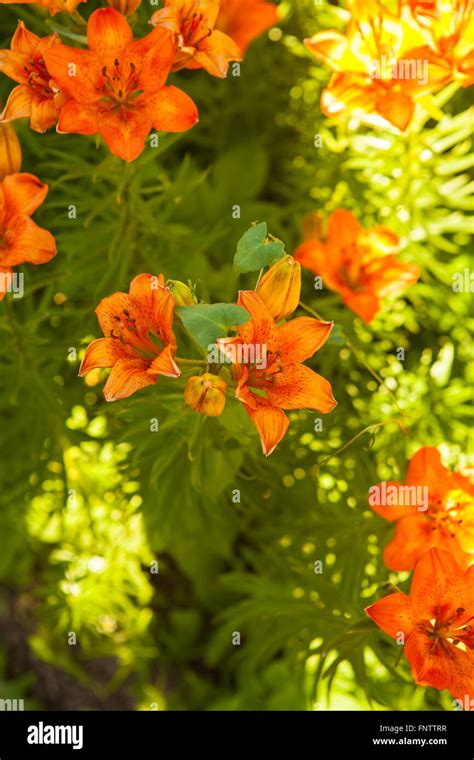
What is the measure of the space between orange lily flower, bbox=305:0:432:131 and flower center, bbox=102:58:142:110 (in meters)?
0.26

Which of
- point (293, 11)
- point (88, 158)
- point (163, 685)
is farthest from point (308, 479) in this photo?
point (293, 11)

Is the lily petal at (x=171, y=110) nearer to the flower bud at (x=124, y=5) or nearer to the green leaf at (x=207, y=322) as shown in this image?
the flower bud at (x=124, y=5)

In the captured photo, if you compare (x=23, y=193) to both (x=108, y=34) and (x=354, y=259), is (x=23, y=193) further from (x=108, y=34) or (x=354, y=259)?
(x=354, y=259)

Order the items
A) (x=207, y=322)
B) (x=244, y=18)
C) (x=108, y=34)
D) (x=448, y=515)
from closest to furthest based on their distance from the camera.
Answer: (x=207, y=322) → (x=108, y=34) → (x=448, y=515) → (x=244, y=18)

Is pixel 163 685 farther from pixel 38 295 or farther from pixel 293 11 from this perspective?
pixel 293 11

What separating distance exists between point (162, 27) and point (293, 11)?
2.29 ft

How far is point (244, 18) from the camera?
1.03 meters

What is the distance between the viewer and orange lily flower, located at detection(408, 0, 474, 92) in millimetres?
865

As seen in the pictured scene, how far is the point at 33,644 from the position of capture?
5.30 feet

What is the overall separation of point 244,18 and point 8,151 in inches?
17.1

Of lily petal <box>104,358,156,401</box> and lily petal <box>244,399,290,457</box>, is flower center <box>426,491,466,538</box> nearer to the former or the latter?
lily petal <box>244,399,290,457</box>
